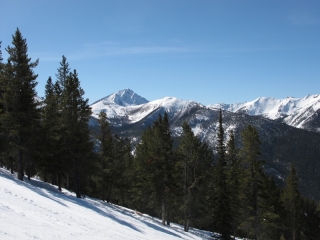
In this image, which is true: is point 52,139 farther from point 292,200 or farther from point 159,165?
point 292,200

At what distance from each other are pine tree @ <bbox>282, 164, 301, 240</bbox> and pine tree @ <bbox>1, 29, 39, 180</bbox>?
3829 cm

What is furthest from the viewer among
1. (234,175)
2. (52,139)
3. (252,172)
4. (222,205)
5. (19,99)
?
(234,175)

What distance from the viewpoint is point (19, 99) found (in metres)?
26.2

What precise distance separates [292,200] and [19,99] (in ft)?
140

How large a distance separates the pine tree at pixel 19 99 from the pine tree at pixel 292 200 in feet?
126

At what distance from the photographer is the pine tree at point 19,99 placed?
25.2m

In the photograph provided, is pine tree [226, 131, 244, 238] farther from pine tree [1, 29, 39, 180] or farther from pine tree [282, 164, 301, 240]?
pine tree [1, 29, 39, 180]

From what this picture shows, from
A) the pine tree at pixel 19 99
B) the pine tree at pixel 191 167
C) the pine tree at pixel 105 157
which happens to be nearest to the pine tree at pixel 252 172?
the pine tree at pixel 191 167

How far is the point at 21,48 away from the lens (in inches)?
1027

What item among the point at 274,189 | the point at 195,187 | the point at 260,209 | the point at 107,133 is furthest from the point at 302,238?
the point at 107,133

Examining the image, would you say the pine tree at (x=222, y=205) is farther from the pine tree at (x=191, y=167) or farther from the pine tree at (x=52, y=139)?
the pine tree at (x=52, y=139)

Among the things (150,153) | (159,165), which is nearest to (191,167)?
(159,165)

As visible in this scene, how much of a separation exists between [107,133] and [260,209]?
2205cm

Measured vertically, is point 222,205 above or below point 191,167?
below
